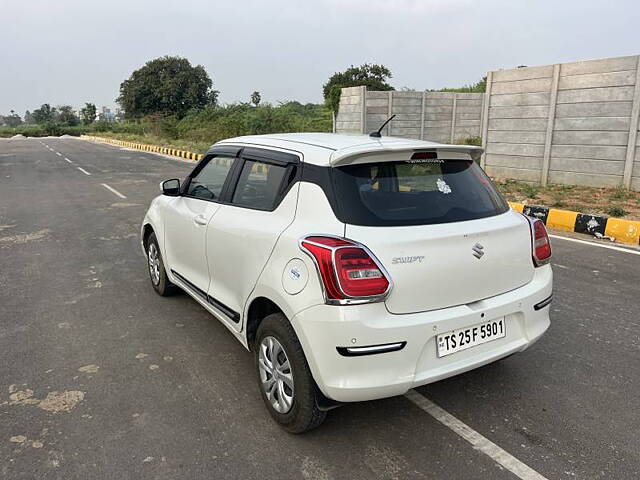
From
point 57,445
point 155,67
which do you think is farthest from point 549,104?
point 155,67

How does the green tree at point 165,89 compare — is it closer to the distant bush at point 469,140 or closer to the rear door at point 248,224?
the distant bush at point 469,140

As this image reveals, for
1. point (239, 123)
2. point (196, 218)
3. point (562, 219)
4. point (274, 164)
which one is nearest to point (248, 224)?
point (274, 164)

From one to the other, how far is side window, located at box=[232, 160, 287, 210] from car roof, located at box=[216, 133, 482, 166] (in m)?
0.16

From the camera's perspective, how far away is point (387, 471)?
2.54m

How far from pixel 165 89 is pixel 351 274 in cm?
6458

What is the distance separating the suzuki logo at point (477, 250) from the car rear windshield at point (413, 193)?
17 cm

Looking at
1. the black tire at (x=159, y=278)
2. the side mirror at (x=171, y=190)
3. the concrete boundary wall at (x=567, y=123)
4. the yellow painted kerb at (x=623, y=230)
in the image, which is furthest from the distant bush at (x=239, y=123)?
the side mirror at (x=171, y=190)

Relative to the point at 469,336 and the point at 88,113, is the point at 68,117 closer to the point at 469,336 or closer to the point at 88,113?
the point at 88,113

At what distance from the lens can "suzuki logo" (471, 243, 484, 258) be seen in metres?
2.77

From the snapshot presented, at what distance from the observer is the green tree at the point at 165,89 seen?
62.0 metres

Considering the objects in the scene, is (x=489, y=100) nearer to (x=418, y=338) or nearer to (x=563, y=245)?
(x=563, y=245)

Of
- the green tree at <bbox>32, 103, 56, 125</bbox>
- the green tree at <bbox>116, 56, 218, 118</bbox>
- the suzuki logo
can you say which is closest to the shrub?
the suzuki logo

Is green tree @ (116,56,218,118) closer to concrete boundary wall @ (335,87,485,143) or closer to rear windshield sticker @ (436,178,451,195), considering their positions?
concrete boundary wall @ (335,87,485,143)

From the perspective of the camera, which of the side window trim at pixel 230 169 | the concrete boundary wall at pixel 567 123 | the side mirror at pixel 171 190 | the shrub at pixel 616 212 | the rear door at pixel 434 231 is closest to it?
the rear door at pixel 434 231
